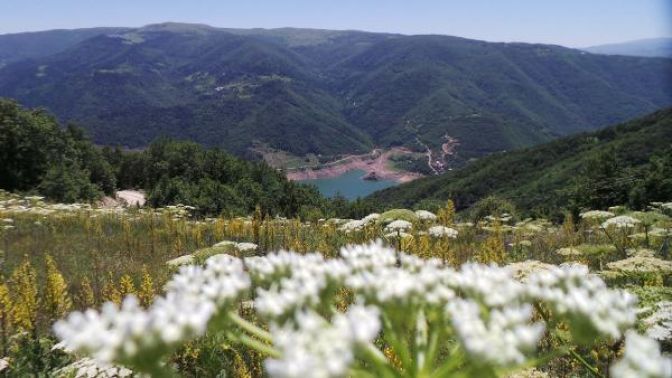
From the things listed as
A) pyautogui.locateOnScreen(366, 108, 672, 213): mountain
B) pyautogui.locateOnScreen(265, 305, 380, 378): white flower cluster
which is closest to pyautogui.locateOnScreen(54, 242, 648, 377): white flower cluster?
pyautogui.locateOnScreen(265, 305, 380, 378): white flower cluster

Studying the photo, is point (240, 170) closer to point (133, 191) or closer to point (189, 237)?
point (133, 191)

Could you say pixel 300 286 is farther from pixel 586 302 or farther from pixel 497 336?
pixel 586 302

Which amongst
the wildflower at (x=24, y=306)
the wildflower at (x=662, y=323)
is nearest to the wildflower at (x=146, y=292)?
the wildflower at (x=24, y=306)

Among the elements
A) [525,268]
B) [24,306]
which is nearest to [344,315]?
[525,268]

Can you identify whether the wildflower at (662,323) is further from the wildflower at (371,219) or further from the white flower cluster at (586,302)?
the wildflower at (371,219)

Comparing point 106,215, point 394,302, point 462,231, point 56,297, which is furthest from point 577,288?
point 106,215
